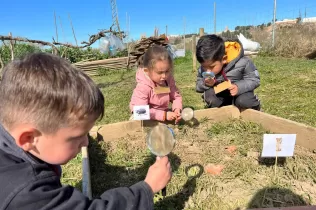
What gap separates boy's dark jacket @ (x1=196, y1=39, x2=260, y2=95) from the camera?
10.4 ft

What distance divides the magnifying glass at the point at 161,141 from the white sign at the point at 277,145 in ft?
2.31

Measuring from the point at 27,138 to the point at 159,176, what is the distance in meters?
0.60

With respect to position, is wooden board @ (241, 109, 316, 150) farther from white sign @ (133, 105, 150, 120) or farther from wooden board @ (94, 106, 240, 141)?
white sign @ (133, 105, 150, 120)

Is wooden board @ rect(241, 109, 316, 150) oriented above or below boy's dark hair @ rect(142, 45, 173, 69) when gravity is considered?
below

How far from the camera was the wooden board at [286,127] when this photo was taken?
2.34 meters

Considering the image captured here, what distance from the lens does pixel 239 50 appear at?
322 centimetres

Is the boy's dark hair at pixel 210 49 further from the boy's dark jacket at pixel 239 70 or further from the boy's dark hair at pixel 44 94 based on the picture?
the boy's dark hair at pixel 44 94

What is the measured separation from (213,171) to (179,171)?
0.79 ft

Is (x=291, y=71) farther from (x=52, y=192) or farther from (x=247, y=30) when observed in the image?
(x=247, y=30)

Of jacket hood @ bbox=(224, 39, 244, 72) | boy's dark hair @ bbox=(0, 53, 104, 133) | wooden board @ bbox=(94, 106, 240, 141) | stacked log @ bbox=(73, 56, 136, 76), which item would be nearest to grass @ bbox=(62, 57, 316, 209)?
wooden board @ bbox=(94, 106, 240, 141)

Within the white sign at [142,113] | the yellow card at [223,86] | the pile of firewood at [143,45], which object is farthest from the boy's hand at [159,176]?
the pile of firewood at [143,45]

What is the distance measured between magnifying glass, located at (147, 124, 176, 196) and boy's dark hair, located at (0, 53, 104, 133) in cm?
77

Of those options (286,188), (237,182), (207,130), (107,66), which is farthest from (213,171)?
(107,66)

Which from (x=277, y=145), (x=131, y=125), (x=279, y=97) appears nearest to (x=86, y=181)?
(x=131, y=125)
